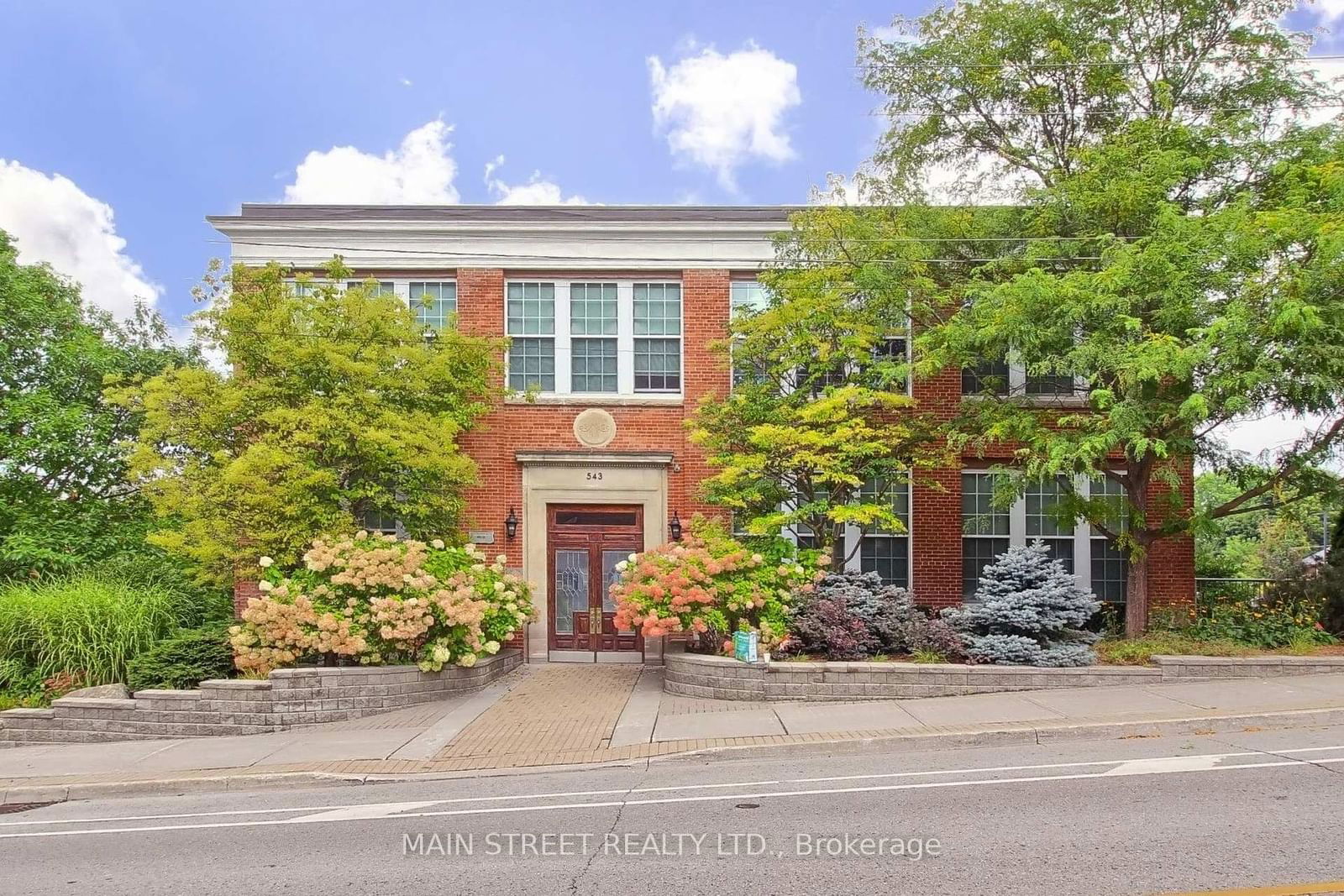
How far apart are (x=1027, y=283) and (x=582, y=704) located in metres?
7.68

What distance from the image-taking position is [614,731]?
9.84 m

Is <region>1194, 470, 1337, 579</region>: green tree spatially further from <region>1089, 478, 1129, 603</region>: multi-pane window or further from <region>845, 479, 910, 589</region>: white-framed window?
<region>845, 479, 910, 589</region>: white-framed window

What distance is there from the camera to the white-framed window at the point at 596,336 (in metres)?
15.4

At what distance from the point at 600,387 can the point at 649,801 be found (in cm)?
930

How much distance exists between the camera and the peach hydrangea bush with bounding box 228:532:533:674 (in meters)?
11.4

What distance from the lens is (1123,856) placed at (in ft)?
17.3

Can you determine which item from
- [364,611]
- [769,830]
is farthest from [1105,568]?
[364,611]

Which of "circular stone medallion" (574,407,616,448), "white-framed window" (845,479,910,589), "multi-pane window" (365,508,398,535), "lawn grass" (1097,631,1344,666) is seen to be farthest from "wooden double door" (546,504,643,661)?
"lawn grass" (1097,631,1344,666)

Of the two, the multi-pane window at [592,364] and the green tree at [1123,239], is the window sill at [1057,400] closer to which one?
the green tree at [1123,239]

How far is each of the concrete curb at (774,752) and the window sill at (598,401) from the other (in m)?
7.55

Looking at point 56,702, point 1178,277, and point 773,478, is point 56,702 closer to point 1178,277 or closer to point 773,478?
point 773,478

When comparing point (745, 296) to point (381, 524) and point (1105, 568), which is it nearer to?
point (381, 524)

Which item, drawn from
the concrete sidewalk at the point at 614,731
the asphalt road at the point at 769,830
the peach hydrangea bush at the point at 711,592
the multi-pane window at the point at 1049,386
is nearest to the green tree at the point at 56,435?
the concrete sidewalk at the point at 614,731

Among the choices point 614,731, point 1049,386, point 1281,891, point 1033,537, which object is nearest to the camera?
point 1281,891
